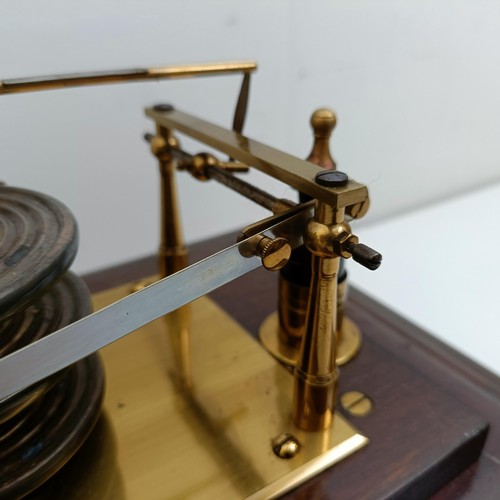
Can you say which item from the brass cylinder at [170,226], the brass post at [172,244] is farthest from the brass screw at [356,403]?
the brass cylinder at [170,226]

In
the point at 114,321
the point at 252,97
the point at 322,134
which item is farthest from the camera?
the point at 252,97

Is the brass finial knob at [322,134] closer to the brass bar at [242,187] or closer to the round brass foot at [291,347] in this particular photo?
the brass bar at [242,187]

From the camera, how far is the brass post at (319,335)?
0.46 m

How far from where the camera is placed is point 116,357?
66cm

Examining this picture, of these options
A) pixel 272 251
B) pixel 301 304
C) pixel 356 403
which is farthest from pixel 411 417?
pixel 272 251

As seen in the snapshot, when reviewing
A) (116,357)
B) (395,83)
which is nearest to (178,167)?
(116,357)

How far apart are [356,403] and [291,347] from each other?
0.33 feet

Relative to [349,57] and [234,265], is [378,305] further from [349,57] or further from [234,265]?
[349,57]

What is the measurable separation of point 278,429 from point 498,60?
3.48 feet

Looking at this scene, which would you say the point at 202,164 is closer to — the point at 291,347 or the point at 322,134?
the point at 322,134

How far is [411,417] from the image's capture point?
586 millimetres

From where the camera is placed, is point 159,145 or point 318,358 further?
point 159,145

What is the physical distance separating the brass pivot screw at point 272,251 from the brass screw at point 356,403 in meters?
0.23

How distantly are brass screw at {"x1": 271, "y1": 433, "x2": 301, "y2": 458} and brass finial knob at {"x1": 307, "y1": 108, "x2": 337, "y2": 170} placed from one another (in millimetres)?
267
